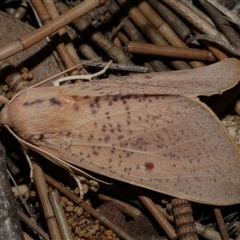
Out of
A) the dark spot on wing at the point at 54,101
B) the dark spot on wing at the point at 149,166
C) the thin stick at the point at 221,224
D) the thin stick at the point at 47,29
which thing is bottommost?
the thin stick at the point at 221,224

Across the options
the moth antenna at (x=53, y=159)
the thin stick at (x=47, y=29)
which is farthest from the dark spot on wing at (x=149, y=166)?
the thin stick at (x=47, y=29)

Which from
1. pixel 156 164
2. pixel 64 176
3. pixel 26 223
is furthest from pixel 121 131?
pixel 26 223

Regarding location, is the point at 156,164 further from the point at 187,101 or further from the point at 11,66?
the point at 11,66

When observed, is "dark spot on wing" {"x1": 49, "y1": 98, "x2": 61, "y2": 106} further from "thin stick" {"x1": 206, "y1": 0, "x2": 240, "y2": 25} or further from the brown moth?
"thin stick" {"x1": 206, "y1": 0, "x2": 240, "y2": 25}

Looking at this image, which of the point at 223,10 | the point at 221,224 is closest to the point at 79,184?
the point at 221,224

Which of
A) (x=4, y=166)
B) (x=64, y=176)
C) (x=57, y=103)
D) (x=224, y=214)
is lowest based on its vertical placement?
(x=224, y=214)

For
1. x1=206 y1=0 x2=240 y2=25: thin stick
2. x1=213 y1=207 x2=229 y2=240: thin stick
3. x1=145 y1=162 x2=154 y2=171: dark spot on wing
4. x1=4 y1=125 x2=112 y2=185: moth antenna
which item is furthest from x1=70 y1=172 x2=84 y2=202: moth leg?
x1=206 y1=0 x2=240 y2=25: thin stick

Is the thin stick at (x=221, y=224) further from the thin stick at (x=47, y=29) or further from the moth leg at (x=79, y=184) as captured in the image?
the thin stick at (x=47, y=29)

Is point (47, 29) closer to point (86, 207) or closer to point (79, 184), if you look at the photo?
point (79, 184)
